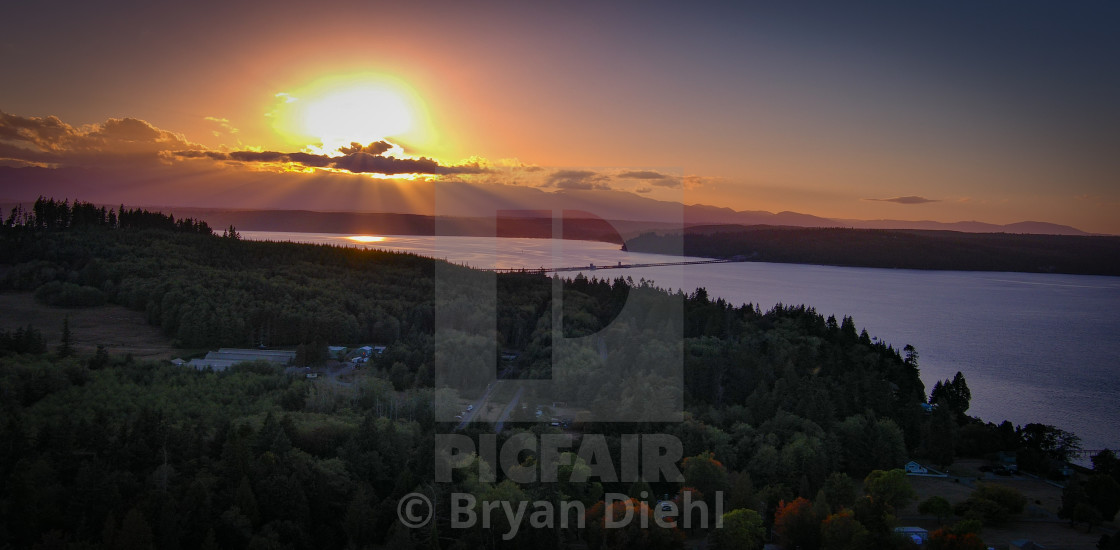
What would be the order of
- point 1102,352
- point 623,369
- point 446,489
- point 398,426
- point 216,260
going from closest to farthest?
point 446,489 < point 398,426 < point 623,369 < point 1102,352 < point 216,260

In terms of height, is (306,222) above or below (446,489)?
above

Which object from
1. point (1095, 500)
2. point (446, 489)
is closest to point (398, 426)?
point (446, 489)

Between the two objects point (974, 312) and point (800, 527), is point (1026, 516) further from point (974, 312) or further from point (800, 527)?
point (974, 312)

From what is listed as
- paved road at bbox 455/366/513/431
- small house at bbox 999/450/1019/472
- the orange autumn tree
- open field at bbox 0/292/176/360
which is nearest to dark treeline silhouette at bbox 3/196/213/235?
open field at bbox 0/292/176/360

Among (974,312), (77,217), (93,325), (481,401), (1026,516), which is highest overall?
(77,217)

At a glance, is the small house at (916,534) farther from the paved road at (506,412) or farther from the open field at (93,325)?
the open field at (93,325)

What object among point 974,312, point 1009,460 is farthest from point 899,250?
point 1009,460

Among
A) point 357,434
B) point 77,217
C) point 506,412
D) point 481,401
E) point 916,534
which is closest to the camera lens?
point 916,534

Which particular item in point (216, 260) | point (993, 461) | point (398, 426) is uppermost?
point (216, 260)

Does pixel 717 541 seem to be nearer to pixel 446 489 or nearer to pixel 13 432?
pixel 446 489
